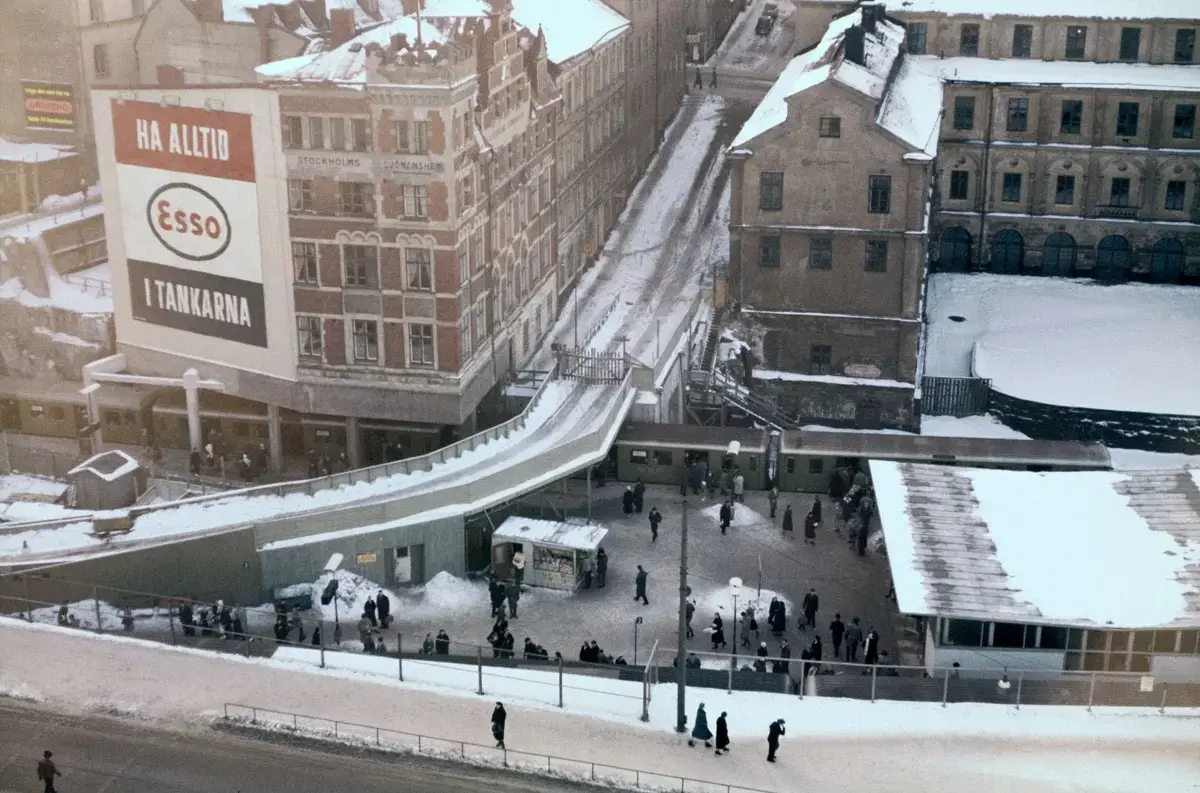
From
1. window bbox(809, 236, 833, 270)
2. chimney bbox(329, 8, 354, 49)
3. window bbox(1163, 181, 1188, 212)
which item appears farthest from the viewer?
window bbox(1163, 181, 1188, 212)

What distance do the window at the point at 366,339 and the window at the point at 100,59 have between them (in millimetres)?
34624

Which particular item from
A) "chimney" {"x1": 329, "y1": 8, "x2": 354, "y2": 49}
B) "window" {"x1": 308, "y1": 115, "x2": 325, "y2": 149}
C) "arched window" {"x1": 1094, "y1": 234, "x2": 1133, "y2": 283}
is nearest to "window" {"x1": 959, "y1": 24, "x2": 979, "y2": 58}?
"arched window" {"x1": 1094, "y1": 234, "x2": 1133, "y2": 283}

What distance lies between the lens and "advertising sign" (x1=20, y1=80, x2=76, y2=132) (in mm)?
94125

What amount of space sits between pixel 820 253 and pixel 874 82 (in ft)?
28.4

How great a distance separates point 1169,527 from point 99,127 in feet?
158

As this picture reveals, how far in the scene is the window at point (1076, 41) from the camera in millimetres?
Result: 90250

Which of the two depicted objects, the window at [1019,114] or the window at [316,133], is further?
the window at [1019,114]

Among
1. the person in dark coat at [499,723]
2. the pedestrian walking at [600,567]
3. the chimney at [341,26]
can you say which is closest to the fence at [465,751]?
the person in dark coat at [499,723]

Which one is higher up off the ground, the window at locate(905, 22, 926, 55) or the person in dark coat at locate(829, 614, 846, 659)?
the window at locate(905, 22, 926, 55)

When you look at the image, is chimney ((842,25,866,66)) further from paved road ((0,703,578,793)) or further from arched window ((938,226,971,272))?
paved road ((0,703,578,793))

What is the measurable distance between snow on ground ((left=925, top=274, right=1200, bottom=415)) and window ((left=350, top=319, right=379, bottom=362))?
28.8m

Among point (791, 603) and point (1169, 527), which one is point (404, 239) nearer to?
point (791, 603)

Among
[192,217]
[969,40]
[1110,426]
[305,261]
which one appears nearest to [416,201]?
[305,261]

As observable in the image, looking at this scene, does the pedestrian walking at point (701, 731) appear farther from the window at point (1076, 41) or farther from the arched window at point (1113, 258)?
the window at point (1076, 41)
